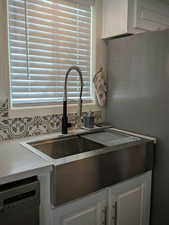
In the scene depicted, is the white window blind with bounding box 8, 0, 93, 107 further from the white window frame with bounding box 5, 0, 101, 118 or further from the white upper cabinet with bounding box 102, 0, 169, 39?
the white upper cabinet with bounding box 102, 0, 169, 39

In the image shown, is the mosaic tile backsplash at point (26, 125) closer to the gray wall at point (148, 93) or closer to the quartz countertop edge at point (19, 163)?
the quartz countertop edge at point (19, 163)

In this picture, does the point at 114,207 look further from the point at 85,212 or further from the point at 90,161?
the point at 90,161

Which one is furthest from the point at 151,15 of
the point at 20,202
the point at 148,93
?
the point at 20,202

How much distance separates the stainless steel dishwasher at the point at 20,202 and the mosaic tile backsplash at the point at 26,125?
558 millimetres

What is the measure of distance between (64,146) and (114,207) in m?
0.56

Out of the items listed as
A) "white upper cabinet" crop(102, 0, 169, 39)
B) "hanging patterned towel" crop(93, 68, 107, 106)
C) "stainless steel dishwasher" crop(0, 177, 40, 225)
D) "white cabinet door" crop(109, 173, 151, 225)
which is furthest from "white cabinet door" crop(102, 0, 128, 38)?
"stainless steel dishwasher" crop(0, 177, 40, 225)

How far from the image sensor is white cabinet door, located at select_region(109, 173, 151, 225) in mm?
1302

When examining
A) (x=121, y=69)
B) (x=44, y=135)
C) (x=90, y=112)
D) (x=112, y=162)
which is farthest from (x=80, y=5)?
(x=112, y=162)

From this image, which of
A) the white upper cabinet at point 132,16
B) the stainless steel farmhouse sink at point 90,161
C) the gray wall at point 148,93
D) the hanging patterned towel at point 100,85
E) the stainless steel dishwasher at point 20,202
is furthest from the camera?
the hanging patterned towel at point 100,85

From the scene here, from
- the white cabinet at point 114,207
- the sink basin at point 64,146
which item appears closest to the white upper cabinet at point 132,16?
the sink basin at point 64,146

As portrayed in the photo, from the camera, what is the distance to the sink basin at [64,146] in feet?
4.66

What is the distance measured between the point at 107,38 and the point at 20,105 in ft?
3.35

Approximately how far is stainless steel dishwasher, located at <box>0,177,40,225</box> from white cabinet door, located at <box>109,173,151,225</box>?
515 mm

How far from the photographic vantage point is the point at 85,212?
1146 millimetres
